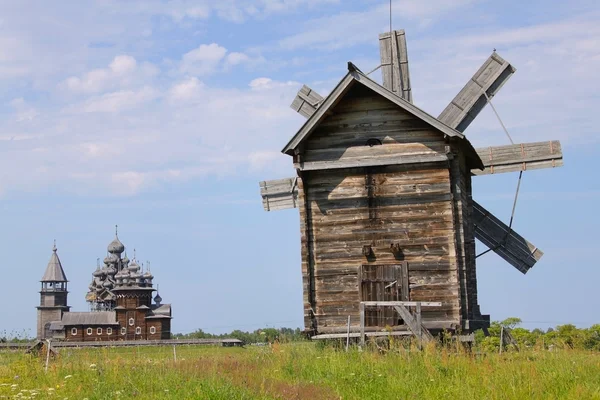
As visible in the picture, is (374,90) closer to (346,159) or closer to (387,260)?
(346,159)

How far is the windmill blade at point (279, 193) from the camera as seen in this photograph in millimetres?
23953

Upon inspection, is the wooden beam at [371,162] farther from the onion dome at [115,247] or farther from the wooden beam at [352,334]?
the onion dome at [115,247]

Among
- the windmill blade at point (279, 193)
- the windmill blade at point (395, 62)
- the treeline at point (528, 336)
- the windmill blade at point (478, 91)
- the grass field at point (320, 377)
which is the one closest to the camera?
the grass field at point (320, 377)

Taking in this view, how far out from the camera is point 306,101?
23953 mm

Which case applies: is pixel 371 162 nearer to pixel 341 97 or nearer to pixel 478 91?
pixel 341 97

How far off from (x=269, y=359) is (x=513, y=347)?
209 inches

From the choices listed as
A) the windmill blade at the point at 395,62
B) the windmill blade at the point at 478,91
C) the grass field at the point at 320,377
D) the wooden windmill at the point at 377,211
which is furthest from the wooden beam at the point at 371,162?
the grass field at the point at 320,377

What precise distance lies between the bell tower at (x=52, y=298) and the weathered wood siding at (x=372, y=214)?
4274 inches

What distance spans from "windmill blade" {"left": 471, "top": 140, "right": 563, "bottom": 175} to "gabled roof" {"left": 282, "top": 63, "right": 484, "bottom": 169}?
9.79 ft

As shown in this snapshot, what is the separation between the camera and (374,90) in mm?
20094

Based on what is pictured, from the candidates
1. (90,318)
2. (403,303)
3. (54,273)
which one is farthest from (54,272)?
(403,303)

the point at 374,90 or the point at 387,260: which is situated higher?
the point at 374,90

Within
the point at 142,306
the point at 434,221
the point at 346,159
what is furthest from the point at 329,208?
the point at 142,306

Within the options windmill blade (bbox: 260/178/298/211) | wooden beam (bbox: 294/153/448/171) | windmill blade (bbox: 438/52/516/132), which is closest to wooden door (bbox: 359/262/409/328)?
wooden beam (bbox: 294/153/448/171)
